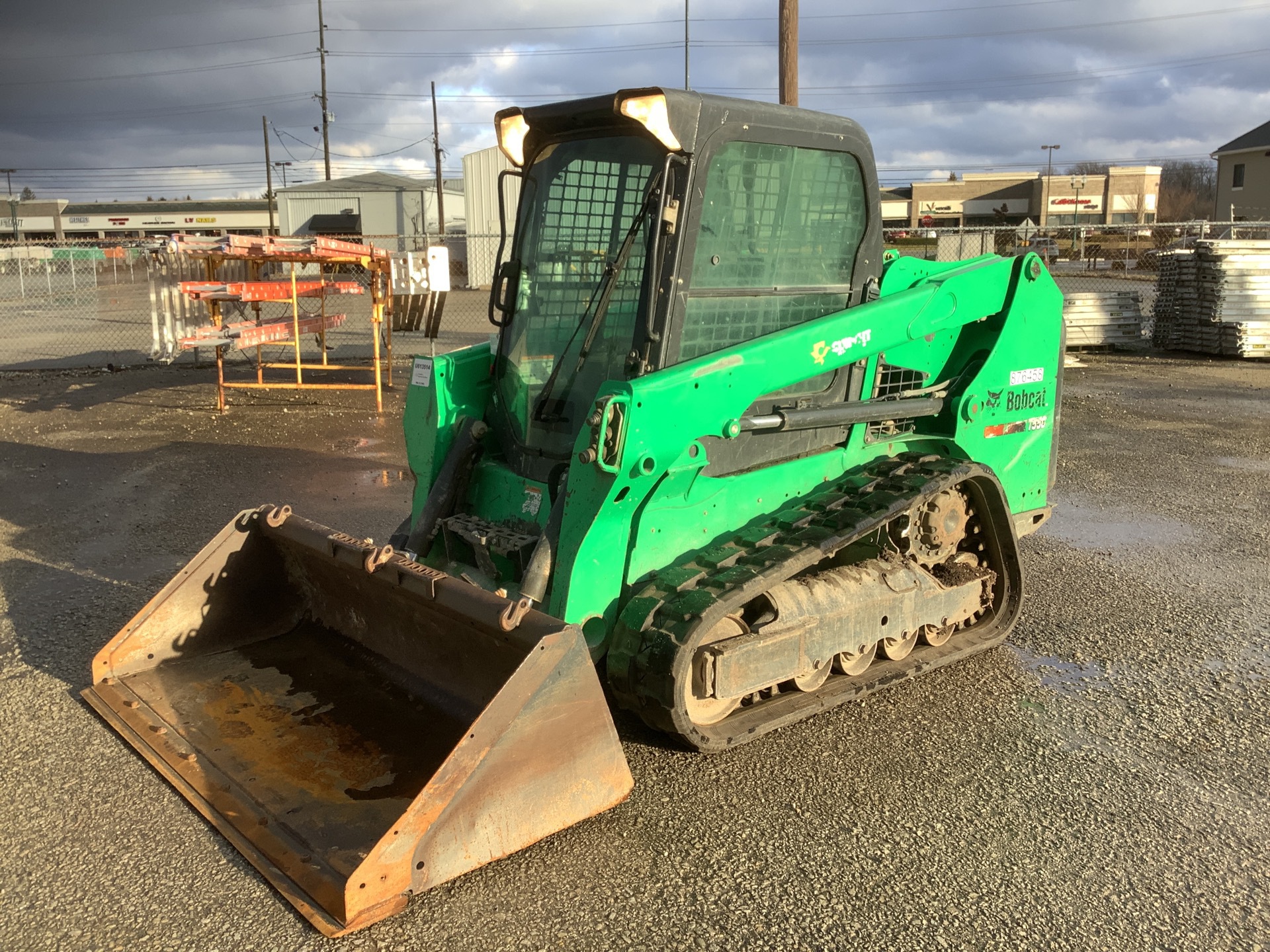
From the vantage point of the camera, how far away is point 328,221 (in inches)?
1746

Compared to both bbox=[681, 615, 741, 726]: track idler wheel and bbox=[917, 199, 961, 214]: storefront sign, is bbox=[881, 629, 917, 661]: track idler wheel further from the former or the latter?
bbox=[917, 199, 961, 214]: storefront sign

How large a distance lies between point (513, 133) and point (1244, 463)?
7935 millimetres

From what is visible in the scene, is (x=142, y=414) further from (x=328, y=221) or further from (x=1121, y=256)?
(x=1121, y=256)

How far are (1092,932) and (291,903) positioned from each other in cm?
243

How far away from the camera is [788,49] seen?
44.8 ft

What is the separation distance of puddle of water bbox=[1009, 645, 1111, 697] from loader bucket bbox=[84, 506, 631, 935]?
95.8 inches

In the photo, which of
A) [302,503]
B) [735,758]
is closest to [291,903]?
[735,758]

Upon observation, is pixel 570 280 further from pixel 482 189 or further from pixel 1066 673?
pixel 482 189

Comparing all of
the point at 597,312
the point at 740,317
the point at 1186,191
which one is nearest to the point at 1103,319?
the point at 740,317

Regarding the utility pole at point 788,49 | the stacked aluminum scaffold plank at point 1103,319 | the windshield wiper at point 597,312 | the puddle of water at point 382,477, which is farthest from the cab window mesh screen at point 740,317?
the stacked aluminum scaffold plank at point 1103,319

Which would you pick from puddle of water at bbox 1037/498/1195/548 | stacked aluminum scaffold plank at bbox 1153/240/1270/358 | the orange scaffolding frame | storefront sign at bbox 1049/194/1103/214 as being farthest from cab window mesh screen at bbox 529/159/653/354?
storefront sign at bbox 1049/194/1103/214

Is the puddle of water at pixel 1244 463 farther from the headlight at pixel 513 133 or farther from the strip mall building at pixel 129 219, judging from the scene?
the strip mall building at pixel 129 219

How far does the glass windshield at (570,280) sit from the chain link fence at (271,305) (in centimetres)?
374

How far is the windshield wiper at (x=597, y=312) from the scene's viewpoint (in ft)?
13.6
